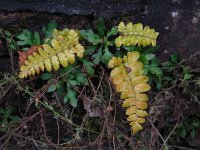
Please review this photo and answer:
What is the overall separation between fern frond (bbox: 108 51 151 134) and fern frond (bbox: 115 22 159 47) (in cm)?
13

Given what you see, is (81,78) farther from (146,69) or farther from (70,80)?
(146,69)

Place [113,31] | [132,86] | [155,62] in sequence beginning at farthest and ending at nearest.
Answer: [155,62] → [113,31] → [132,86]

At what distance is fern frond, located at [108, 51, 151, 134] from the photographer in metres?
2.70

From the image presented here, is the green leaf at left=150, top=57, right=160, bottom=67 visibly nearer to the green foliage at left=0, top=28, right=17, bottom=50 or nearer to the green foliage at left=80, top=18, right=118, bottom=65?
the green foliage at left=80, top=18, right=118, bottom=65

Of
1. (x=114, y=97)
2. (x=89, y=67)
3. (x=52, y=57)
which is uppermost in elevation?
(x=52, y=57)

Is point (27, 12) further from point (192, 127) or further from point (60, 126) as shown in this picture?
point (192, 127)

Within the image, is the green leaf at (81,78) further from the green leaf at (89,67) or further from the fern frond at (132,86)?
the fern frond at (132,86)

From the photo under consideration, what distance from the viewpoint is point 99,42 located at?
115 inches

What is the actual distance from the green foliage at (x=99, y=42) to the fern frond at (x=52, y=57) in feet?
0.54

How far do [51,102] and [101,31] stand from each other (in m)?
0.73

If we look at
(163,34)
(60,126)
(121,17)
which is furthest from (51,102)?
(163,34)

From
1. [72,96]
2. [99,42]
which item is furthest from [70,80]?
[99,42]

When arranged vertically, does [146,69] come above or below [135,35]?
below

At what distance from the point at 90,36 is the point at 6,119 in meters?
1.00
